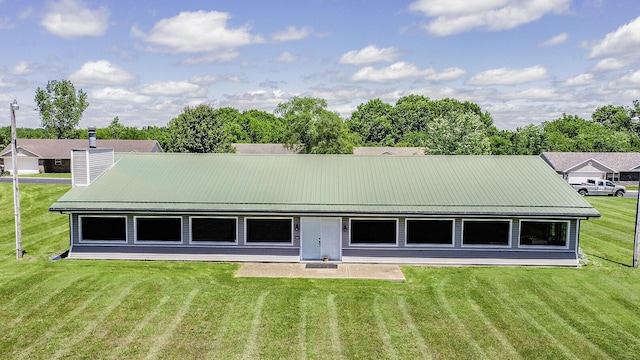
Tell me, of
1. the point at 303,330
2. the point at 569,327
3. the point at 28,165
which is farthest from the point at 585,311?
the point at 28,165

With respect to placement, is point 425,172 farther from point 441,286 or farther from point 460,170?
point 441,286

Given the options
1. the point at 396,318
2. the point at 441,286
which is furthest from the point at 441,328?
the point at 441,286

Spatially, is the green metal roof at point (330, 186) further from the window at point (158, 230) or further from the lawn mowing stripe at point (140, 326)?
the lawn mowing stripe at point (140, 326)

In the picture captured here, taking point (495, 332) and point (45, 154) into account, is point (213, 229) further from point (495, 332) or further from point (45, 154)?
Answer: point (45, 154)

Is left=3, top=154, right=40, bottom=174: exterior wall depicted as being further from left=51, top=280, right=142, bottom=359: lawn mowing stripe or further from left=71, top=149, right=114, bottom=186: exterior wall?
left=51, top=280, right=142, bottom=359: lawn mowing stripe

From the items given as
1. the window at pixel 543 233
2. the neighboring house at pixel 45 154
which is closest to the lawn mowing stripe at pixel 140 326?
the window at pixel 543 233

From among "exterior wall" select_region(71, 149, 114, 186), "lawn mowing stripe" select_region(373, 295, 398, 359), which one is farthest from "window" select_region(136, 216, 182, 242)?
"lawn mowing stripe" select_region(373, 295, 398, 359)
